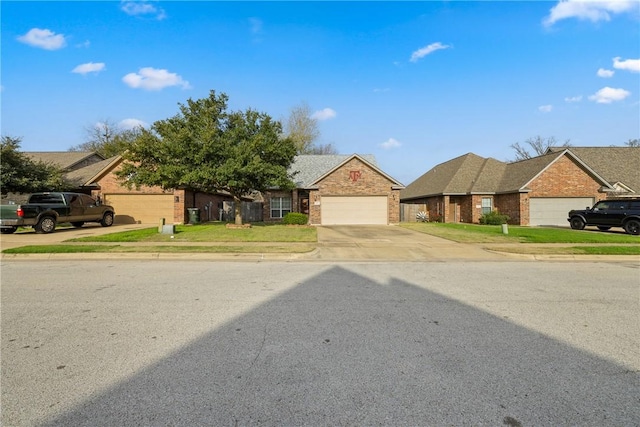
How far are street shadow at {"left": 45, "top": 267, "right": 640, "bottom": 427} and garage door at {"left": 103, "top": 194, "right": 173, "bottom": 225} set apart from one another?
913 inches

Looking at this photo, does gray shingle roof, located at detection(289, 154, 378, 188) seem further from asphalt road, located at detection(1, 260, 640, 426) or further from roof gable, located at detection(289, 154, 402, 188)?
asphalt road, located at detection(1, 260, 640, 426)

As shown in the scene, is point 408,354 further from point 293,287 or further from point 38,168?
point 38,168

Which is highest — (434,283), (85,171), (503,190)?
(85,171)

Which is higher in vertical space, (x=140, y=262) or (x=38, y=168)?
(x=38, y=168)

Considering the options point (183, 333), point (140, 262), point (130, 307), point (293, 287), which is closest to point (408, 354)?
point (183, 333)

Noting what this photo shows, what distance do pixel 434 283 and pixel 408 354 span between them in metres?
3.83

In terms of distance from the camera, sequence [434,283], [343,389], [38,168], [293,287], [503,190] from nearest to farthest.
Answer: [343,389] < [293,287] < [434,283] < [38,168] < [503,190]

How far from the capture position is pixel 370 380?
3.18m

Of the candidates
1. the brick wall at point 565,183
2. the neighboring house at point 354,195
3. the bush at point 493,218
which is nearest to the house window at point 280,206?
the neighboring house at point 354,195

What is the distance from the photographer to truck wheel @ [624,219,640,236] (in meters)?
17.7

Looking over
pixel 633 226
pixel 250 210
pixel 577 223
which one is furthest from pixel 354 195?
pixel 633 226

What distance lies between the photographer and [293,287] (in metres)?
6.82

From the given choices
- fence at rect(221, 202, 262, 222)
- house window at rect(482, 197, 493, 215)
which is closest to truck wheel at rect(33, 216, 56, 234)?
fence at rect(221, 202, 262, 222)

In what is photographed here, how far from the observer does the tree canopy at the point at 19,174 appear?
20.3 metres
